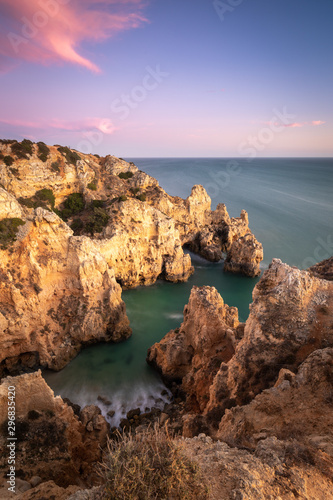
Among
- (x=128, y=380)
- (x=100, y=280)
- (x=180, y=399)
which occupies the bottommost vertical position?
(x=128, y=380)

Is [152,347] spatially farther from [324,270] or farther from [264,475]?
[264,475]

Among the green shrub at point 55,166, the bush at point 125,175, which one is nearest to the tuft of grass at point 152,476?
the green shrub at point 55,166

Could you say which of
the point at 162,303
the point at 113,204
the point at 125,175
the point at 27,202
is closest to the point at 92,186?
the point at 113,204

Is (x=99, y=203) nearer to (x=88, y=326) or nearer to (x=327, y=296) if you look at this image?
(x=88, y=326)

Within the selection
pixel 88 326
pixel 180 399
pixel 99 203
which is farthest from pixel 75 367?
pixel 99 203

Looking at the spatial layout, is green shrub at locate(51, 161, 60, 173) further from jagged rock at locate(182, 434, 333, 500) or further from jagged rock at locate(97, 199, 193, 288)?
jagged rock at locate(182, 434, 333, 500)
